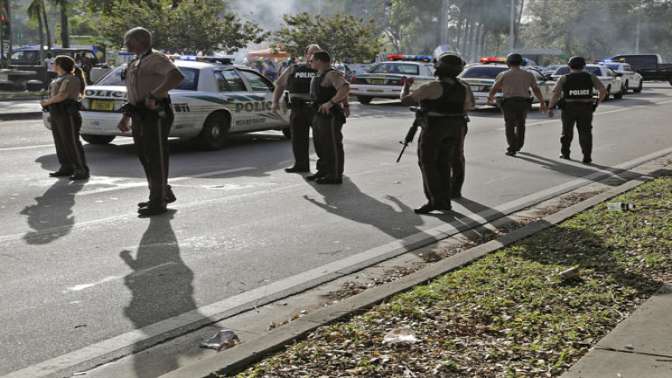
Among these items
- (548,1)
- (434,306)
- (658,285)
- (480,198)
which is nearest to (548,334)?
(434,306)

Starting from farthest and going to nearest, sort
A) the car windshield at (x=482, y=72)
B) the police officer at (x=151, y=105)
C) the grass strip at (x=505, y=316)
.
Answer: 1. the car windshield at (x=482, y=72)
2. the police officer at (x=151, y=105)
3. the grass strip at (x=505, y=316)

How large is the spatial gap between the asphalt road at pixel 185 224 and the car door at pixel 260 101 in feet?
1.22

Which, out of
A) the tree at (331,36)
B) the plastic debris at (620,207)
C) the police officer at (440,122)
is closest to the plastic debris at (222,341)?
the police officer at (440,122)

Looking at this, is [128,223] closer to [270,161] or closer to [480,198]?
[480,198]

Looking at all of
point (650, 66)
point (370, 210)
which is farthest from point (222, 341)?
point (650, 66)

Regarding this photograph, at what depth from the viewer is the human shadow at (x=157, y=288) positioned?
16.1ft

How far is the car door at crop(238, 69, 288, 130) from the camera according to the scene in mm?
15414

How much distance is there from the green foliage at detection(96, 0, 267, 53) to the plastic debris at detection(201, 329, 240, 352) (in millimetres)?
30432

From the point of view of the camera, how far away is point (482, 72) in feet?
87.4

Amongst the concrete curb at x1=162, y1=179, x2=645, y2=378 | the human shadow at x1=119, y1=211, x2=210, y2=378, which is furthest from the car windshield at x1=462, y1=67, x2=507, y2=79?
the human shadow at x1=119, y1=211, x2=210, y2=378

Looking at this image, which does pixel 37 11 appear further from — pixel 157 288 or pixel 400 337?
pixel 400 337

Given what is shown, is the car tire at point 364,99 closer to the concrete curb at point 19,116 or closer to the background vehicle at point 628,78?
the concrete curb at point 19,116

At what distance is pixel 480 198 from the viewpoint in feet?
33.4

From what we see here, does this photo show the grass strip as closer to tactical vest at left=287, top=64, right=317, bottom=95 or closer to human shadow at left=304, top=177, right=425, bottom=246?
human shadow at left=304, top=177, right=425, bottom=246
